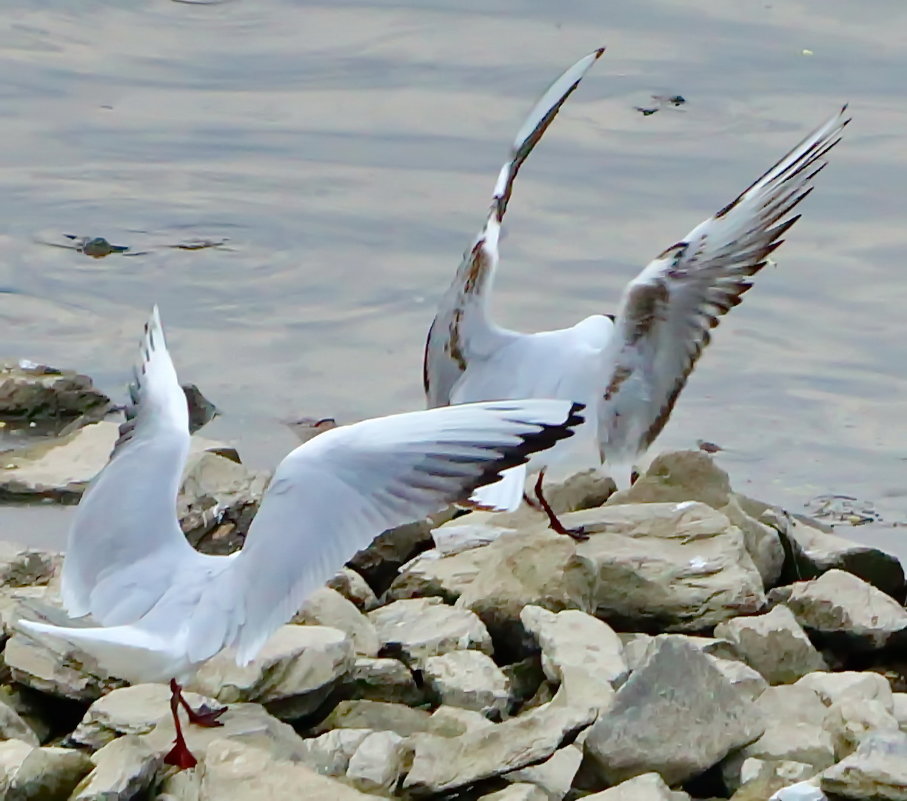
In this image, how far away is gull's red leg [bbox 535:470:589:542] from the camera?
225 inches

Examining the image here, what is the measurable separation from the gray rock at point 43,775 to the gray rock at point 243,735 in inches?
7.9

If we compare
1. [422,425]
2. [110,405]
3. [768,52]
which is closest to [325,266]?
[110,405]

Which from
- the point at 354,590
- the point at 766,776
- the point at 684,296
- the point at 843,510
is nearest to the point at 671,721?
the point at 766,776

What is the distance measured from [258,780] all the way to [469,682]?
0.89 metres

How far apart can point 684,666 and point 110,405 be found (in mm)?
3861

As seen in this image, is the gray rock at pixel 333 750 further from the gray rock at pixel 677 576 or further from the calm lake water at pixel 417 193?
the calm lake water at pixel 417 193

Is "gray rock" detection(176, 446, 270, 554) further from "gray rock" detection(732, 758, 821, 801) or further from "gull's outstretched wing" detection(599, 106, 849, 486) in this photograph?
"gray rock" detection(732, 758, 821, 801)

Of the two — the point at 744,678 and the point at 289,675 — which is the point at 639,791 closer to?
the point at 744,678

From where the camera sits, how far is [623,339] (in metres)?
6.07

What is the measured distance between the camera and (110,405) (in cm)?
775

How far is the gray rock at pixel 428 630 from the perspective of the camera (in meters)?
5.01

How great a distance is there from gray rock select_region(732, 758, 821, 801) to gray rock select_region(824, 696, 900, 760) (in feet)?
0.50

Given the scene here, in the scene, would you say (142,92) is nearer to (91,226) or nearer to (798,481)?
(91,226)

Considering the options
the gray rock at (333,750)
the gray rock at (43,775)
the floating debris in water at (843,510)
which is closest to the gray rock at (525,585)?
the gray rock at (333,750)
